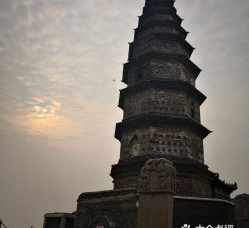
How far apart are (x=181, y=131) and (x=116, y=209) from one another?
16.4 ft

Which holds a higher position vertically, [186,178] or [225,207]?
[186,178]

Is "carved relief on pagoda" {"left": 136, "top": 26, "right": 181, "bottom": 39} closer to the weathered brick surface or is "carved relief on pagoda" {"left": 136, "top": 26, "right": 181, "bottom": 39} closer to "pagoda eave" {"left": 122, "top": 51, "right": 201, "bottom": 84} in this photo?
"pagoda eave" {"left": 122, "top": 51, "right": 201, "bottom": 84}

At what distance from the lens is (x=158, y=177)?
25.3ft

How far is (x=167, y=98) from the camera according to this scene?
15516 millimetres

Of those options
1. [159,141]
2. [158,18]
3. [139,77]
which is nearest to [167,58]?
[139,77]

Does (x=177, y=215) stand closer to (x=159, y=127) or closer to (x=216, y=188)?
(x=159, y=127)

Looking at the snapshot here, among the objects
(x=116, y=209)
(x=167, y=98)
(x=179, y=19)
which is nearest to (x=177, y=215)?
(x=116, y=209)

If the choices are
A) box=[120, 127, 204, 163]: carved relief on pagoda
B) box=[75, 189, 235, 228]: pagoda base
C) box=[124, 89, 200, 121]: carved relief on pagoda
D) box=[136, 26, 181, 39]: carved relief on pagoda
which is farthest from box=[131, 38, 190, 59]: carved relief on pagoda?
box=[75, 189, 235, 228]: pagoda base

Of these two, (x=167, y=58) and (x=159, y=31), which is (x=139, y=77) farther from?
(x=159, y=31)

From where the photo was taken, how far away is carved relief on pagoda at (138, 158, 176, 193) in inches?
297

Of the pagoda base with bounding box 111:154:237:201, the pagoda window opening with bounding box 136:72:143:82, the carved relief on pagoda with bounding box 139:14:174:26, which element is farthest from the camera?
the carved relief on pagoda with bounding box 139:14:174:26

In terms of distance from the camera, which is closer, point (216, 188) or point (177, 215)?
point (177, 215)

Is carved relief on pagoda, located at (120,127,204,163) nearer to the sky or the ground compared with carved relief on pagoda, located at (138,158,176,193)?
nearer to the sky

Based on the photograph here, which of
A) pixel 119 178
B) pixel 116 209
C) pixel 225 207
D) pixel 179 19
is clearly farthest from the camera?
pixel 179 19
